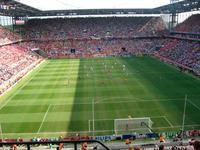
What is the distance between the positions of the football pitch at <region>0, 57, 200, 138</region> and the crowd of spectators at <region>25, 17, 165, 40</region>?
36352 millimetres

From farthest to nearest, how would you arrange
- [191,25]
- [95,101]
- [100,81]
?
[191,25] → [100,81] → [95,101]

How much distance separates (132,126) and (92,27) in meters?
73.2

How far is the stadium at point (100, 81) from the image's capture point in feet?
84.8

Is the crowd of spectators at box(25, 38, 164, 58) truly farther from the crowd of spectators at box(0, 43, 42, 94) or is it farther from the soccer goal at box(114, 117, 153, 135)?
the soccer goal at box(114, 117, 153, 135)

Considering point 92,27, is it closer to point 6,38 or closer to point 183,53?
point 6,38

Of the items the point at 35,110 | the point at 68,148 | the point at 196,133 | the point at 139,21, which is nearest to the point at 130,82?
the point at 35,110

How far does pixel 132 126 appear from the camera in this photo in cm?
2572

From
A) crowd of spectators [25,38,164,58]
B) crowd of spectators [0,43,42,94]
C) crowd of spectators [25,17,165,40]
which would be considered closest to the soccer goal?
crowd of spectators [0,43,42,94]

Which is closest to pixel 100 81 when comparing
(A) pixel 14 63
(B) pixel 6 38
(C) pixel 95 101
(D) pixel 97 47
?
(C) pixel 95 101

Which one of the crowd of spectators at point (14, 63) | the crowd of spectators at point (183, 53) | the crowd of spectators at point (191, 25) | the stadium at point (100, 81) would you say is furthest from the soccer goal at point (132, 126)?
the crowd of spectators at point (191, 25)

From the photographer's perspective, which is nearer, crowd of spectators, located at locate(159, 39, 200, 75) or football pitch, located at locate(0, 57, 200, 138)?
football pitch, located at locate(0, 57, 200, 138)

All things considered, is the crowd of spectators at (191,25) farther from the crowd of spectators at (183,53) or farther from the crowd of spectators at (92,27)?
the crowd of spectators at (92,27)

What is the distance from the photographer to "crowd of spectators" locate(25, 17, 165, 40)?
90.4m

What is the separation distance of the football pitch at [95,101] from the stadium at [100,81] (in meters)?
0.10
